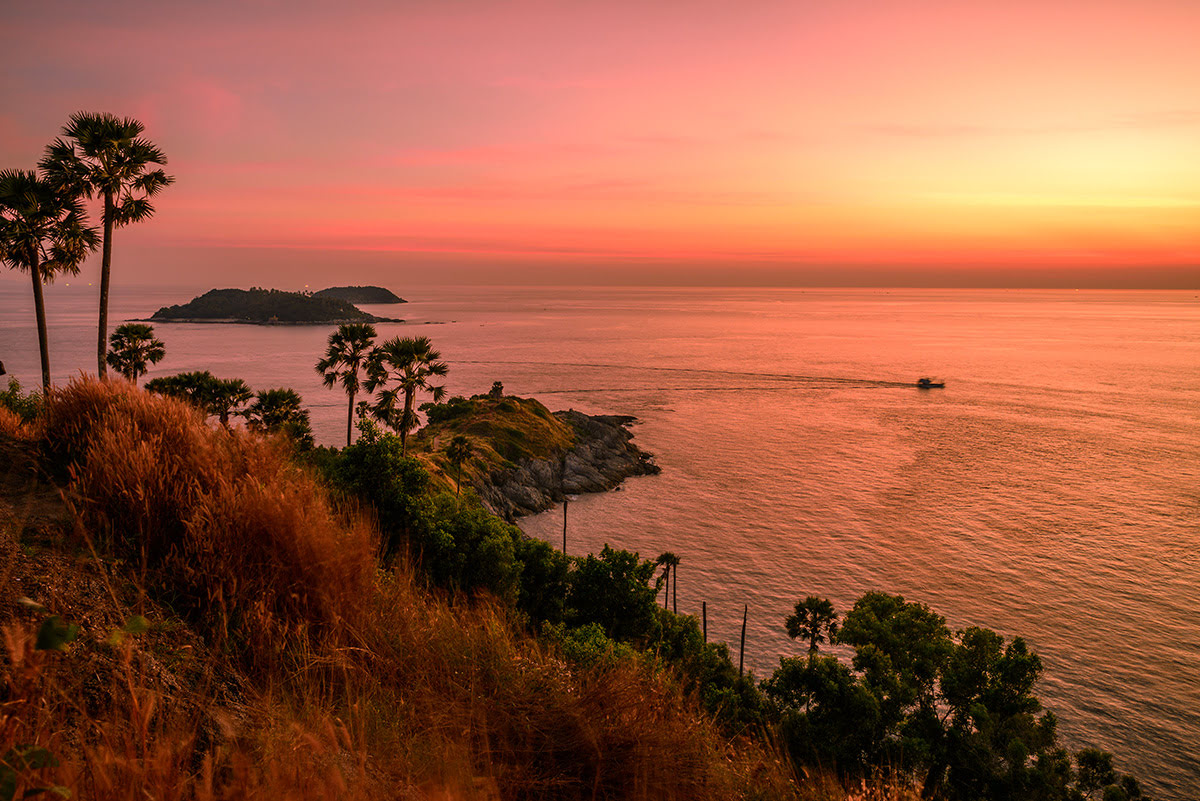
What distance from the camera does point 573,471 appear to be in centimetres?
7344

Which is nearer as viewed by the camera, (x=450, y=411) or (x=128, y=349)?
(x=128, y=349)

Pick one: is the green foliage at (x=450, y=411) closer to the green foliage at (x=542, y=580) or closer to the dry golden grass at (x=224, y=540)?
the green foliage at (x=542, y=580)

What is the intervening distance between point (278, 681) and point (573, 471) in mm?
68933

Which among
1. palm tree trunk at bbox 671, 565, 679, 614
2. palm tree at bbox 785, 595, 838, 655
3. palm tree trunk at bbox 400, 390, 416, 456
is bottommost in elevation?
palm tree trunk at bbox 671, 565, 679, 614

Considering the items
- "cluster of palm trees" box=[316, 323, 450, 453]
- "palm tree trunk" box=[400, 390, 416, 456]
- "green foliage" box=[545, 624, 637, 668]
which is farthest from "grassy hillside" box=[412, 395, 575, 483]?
"green foliage" box=[545, 624, 637, 668]

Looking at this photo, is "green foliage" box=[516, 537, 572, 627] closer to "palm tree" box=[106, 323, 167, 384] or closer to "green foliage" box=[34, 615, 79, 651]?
"green foliage" box=[34, 615, 79, 651]

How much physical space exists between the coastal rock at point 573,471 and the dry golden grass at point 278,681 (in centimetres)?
5308

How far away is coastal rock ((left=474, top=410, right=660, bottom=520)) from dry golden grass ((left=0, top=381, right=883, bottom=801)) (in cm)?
5308

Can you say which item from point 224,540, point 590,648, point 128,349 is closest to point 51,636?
point 224,540

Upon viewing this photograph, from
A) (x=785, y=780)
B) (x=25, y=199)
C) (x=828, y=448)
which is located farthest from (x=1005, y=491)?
(x=25, y=199)

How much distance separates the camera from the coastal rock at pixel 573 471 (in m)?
62.2

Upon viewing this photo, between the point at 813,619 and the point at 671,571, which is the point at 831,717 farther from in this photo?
the point at 671,571

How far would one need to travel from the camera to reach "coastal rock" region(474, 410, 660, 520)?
62.2m

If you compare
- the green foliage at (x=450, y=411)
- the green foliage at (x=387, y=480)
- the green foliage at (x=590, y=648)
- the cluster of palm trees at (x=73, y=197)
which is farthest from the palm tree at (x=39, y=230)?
the green foliage at (x=450, y=411)
